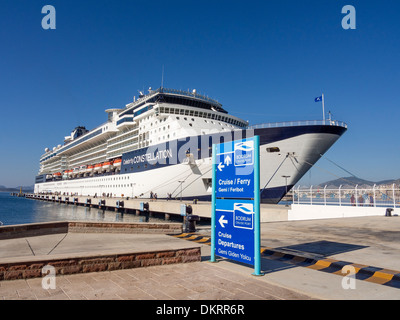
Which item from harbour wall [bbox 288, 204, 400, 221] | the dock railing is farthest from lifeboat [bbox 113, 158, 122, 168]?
harbour wall [bbox 288, 204, 400, 221]

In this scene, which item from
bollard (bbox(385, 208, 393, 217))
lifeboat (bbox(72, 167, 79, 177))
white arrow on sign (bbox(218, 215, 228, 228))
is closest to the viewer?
white arrow on sign (bbox(218, 215, 228, 228))

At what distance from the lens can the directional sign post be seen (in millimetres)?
5145

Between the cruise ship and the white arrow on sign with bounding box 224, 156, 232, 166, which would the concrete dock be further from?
the cruise ship

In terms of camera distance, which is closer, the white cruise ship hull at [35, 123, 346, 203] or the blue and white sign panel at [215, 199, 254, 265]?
the blue and white sign panel at [215, 199, 254, 265]

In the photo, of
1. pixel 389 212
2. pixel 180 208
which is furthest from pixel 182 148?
pixel 389 212

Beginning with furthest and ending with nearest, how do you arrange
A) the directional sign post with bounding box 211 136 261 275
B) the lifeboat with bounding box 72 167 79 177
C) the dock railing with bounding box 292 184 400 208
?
the lifeboat with bounding box 72 167 79 177 → the dock railing with bounding box 292 184 400 208 → the directional sign post with bounding box 211 136 261 275

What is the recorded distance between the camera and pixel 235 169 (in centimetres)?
577

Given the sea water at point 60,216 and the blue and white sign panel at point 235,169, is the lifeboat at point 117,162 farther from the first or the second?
the blue and white sign panel at point 235,169

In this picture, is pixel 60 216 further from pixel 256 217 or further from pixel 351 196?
pixel 256 217

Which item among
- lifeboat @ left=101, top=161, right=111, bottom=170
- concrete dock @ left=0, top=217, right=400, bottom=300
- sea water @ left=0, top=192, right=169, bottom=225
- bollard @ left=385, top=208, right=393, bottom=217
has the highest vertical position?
lifeboat @ left=101, top=161, right=111, bottom=170

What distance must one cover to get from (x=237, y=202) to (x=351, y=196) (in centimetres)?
1302
